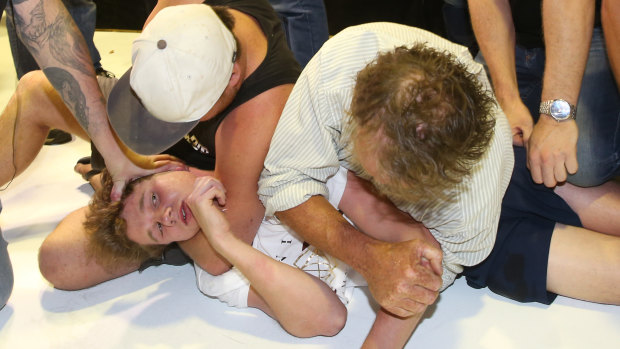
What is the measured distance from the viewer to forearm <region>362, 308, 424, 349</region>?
54.1 inches

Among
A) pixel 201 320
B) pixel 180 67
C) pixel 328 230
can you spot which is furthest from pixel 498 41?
pixel 201 320

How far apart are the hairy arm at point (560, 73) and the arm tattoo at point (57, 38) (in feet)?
3.86

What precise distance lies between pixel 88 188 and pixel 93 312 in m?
0.58

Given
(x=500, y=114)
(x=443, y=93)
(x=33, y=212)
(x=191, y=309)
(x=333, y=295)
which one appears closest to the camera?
(x=443, y=93)

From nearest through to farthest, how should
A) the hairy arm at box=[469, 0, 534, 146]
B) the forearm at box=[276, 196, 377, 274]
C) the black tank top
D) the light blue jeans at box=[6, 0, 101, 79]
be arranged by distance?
the forearm at box=[276, 196, 377, 274]
the black tank top
the hairy arm at box=[469, 0, 534, 146]
the light blue jeans at box=[6, 0, 101, 79]

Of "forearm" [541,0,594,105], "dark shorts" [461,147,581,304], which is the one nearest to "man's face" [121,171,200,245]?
"dark shorts" [461,147,581,304]

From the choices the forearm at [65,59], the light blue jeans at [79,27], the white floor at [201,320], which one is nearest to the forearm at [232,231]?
the white floor at [201,320]

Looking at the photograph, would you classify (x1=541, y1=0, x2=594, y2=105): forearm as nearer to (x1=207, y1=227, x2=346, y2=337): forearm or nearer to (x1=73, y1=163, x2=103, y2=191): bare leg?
(x1=207, y1=227, x2=346, y2=337): forearm

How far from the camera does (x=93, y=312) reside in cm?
164

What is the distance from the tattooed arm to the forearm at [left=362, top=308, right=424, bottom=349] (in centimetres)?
77

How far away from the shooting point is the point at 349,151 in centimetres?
123

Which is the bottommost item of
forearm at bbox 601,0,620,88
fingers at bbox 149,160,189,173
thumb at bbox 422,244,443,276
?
fingers at bbox 149,160,189,173

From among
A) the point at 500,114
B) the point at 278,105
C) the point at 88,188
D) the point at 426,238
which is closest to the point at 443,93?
the point at 500,114

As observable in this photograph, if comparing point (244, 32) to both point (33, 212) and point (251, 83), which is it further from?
point (33, 212)
